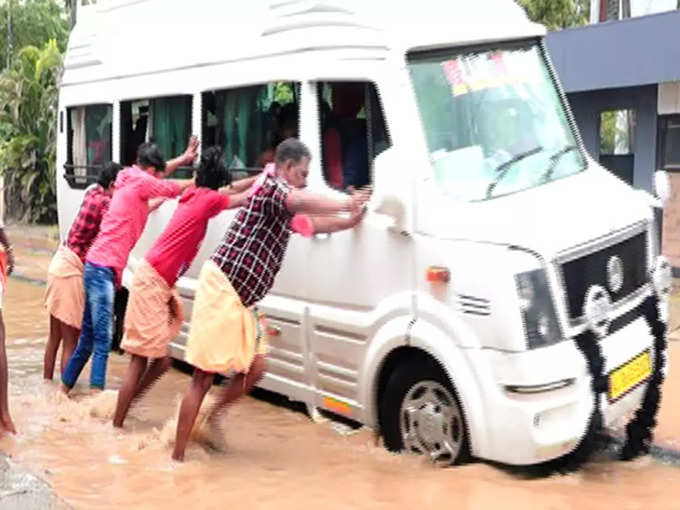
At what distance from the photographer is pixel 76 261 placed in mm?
7156

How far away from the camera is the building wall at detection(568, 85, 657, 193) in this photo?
13539mm

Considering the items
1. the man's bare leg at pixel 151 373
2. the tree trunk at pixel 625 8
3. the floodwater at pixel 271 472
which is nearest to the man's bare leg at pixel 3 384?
the floodwater at pixel 271 472

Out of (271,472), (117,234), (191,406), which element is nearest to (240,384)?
(191,406)

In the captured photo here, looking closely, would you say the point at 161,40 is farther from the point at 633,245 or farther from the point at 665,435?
the point at 665,435

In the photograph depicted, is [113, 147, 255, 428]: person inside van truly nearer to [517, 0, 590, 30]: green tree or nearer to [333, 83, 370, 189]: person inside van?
[333, 83, 370, 189]: person inside van

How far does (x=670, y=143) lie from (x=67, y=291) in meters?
9.38

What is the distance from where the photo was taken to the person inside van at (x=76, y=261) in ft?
23.0

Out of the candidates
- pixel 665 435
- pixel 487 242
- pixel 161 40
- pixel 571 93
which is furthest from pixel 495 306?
pixel 571 93

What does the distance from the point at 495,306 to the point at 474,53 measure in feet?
5.45

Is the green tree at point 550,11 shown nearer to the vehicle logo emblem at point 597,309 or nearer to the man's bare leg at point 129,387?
the man's bare leg at point 129,387

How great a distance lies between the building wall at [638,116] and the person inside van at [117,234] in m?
8.42

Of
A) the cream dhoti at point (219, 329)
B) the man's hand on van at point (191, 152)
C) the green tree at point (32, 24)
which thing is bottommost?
the cream dhoti at point (219, 329)

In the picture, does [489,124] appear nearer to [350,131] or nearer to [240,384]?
[350,131]

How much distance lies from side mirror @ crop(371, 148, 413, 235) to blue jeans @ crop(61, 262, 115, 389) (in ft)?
8.07
